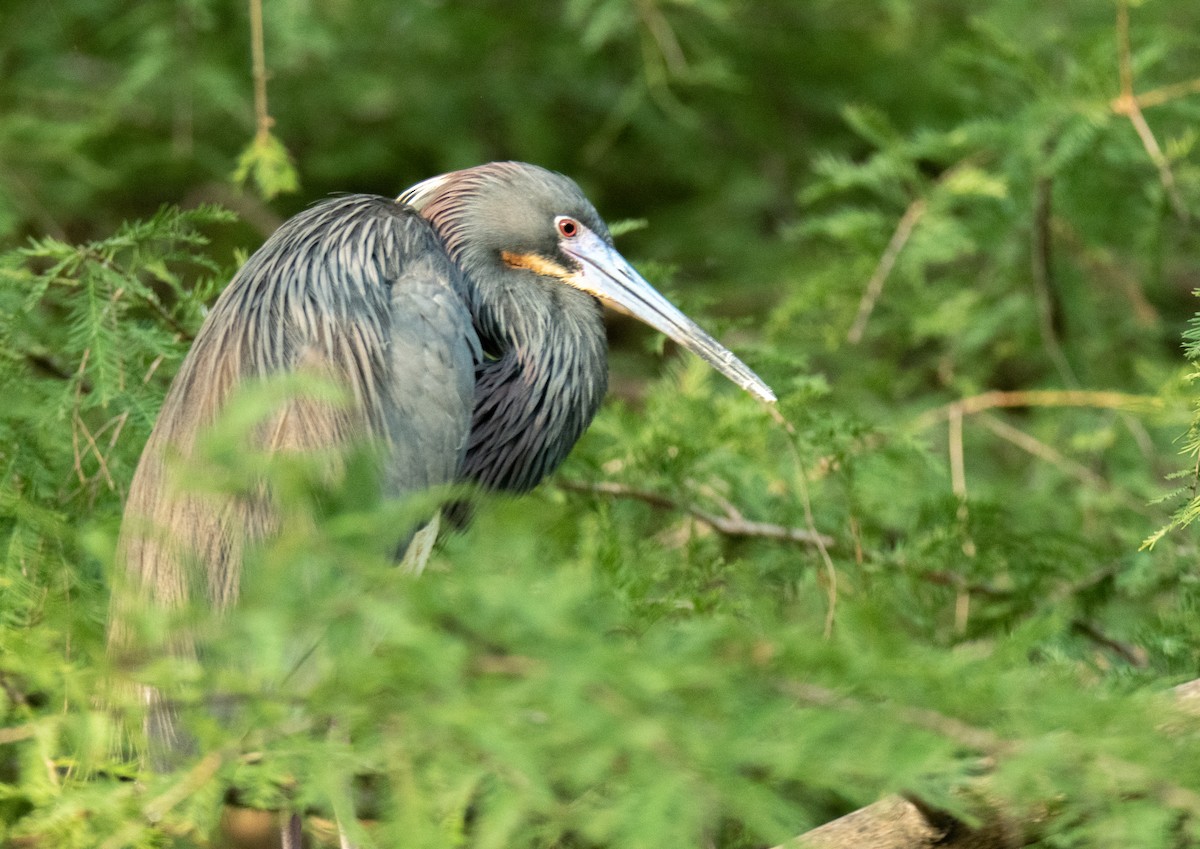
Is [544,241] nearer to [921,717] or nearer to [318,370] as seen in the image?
[318,370]

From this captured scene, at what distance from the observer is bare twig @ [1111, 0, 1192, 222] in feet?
11.2

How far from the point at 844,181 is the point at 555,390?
46.5 inches

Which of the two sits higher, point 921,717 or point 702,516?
point 921,717

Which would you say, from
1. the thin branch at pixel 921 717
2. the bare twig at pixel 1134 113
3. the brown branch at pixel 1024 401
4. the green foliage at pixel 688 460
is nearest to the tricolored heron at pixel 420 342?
the green foliage at pixel 688 460

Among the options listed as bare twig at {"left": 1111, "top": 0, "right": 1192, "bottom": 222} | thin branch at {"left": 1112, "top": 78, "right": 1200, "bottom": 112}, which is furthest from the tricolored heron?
thin branch at {"left": 1112, "top": 78, "right": 1200, "bottom": 112}

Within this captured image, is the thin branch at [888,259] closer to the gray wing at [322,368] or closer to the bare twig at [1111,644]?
the bare twig at [1111,644]

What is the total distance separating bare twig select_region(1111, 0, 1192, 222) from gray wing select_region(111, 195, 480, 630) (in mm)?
1843

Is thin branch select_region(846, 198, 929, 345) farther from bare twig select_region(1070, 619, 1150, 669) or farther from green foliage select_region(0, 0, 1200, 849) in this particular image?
bare twig select_region(1070, 619, 1150, 669)

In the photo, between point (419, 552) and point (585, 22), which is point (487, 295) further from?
point (585, 22)

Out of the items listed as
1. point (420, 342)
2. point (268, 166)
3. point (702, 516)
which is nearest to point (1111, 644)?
point (702, 516)

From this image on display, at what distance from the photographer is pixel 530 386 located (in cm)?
291

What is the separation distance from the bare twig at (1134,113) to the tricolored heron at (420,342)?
1.36 meters

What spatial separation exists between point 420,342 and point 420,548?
403mm

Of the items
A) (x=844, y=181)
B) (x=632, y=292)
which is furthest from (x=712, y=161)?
(x=632, y=292)
